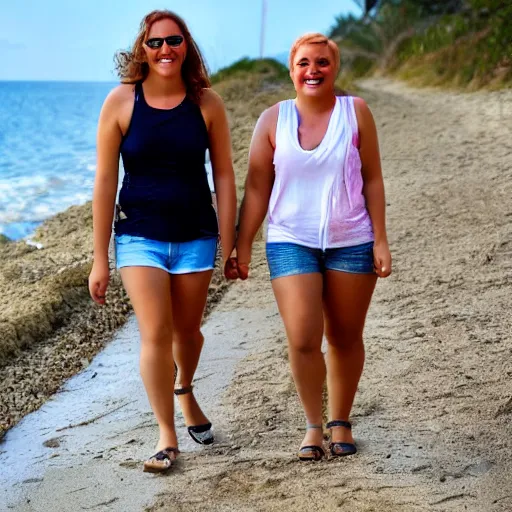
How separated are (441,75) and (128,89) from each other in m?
15.7

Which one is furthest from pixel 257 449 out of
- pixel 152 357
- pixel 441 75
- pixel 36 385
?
pixel 441 75

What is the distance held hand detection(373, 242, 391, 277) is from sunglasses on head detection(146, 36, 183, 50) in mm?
1124

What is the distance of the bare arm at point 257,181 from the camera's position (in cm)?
372

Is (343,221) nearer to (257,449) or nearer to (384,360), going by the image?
(257,449)

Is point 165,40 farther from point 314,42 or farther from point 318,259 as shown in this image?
point 318,259

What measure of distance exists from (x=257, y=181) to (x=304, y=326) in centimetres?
61

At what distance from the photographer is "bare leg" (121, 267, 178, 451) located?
3720 mm

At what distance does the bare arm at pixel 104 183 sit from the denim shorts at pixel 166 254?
0.07 meters

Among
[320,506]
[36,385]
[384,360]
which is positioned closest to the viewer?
[320,506]

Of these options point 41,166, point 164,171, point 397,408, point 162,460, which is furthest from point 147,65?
point 41,166

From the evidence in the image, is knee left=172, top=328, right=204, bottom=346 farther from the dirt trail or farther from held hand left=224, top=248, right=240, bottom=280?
the dirt trail

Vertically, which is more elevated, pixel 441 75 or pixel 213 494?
pixel 441 75

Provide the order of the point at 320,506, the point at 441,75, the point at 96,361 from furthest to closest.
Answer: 1. the point at 441,75
2. the point at 96,361
3. the point at 320,506

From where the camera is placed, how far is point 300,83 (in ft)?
12.1
